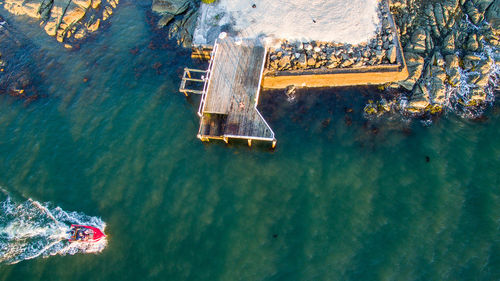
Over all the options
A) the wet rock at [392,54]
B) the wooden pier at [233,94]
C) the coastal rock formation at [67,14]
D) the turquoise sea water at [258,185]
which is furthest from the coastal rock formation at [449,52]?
the coastal rock formation at [67,14]

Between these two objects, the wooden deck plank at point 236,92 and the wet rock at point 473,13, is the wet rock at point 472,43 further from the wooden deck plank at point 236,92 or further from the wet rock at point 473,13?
the wooden deck plank at point 236,92

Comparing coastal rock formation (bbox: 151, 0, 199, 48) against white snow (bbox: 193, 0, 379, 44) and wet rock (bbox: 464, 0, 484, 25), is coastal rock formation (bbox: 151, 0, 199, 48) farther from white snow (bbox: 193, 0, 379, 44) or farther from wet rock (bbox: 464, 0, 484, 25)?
wet rock (bbox: 464, 0, 484, 25)

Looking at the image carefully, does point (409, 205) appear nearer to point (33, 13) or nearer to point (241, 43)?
point (241, 43)

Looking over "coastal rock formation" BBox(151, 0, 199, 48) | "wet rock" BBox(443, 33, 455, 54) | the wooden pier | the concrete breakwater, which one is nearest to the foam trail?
the wooden pier

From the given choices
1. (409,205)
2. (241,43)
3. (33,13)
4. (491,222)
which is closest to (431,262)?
(409,205)

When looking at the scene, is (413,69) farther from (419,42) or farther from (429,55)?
(419,42)

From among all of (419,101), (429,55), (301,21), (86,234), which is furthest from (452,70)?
(86,234)
